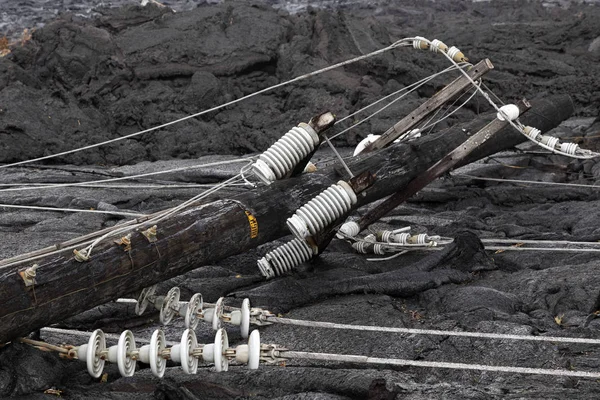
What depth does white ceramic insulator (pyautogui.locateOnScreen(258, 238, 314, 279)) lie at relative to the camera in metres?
6.93

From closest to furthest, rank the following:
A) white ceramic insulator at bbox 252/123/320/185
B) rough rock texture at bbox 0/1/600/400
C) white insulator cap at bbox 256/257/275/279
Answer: rough rock texture at bbox 0/1/600/400
white ceramic insulator at bbox 252/123/320/185
white insulator cap at bbox 256/257/275/279

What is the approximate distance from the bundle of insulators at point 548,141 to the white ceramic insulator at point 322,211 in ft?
7.51

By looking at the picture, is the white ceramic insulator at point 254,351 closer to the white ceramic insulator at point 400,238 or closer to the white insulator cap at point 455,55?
the white ceramic insulator at point 400,238

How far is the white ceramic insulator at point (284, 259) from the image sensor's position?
6926 mm

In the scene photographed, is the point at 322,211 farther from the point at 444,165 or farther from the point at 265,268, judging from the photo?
the point at 444,165

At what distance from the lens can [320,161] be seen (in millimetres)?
10594

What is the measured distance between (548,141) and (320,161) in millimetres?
3401

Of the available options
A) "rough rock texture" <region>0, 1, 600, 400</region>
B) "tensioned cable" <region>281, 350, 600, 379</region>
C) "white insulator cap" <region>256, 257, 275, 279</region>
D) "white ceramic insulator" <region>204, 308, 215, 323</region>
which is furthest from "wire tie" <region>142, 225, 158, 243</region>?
"white insulator cap" <region>256, 257, 275, 279</region>

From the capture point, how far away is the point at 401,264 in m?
7.36

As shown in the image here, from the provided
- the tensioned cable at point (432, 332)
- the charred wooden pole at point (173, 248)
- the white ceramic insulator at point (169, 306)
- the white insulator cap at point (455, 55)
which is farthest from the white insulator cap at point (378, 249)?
the white ceramic insulator at point (169, 306)

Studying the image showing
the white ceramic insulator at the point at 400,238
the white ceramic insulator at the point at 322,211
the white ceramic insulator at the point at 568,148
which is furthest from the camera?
the white ceramic insulator at the point at 568,148

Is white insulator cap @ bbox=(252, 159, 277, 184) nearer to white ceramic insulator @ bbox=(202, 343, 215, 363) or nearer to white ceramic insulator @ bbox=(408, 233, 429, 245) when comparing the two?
white ceramic insulator @ bbox=(202, 343, 215, 363)

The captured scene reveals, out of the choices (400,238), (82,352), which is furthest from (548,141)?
(82,352)

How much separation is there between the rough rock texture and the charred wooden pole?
415 mm
